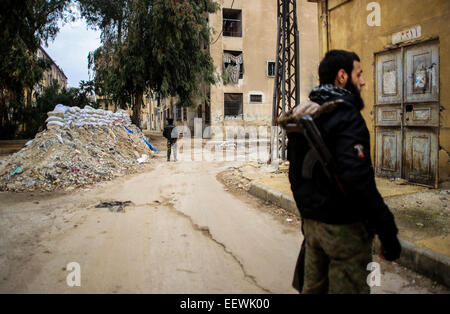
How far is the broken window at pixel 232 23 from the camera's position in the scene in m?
21.6

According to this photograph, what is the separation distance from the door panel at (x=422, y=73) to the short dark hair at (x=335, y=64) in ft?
15.0

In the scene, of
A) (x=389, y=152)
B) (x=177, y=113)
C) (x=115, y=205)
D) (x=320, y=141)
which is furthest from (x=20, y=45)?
(x=320, y=141)

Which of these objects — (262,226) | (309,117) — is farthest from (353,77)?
(262,226)

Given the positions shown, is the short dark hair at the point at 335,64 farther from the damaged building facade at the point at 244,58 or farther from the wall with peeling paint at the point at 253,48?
the wall with peeling paint at the point at 253,48

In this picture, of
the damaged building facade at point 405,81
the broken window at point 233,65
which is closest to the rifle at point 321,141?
the damaged building facade at point 405,81

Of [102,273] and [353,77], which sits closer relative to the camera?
[353,77]

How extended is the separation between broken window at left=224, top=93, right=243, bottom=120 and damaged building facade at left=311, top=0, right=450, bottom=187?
1487 centimetres

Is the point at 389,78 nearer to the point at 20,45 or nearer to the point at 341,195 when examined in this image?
the point at 341,195

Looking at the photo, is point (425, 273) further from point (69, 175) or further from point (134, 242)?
point (69, 175)

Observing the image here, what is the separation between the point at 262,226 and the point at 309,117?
2985mm

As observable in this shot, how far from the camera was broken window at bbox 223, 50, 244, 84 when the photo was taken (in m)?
21.2

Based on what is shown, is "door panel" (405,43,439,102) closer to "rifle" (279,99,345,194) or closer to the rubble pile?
"rifle" (279,99,345,194)

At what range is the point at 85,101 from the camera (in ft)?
78.4
